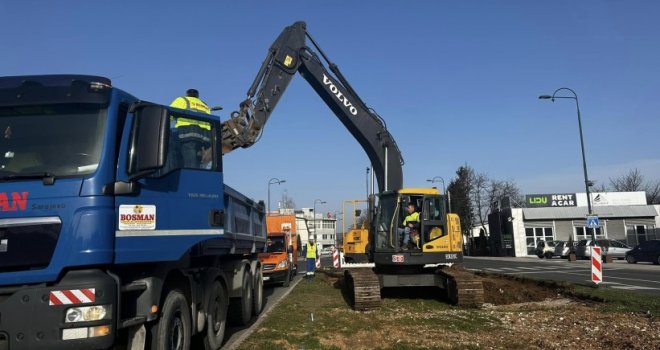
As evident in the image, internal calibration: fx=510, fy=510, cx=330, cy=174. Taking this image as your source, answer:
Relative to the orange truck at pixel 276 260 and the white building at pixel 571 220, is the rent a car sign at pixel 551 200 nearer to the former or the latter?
the white building at pixel 571 220

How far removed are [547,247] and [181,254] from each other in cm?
4333

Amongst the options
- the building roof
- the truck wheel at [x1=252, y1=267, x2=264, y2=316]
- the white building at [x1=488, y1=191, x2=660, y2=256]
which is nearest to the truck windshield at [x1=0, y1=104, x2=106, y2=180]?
the truck wheel at [x1=252, y1=267, x2=264, y2=316]

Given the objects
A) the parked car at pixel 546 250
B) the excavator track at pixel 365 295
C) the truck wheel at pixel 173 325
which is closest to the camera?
the truck wheel at pixel 173 325

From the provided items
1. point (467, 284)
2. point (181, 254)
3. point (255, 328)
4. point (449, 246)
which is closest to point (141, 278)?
point (181, 254)

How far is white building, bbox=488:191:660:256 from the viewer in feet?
160

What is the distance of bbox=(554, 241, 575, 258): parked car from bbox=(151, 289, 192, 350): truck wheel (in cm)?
3875

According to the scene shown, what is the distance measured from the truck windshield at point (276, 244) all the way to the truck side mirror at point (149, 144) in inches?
546

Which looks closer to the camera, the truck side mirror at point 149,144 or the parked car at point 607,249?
the truck side mirror at point 149,144

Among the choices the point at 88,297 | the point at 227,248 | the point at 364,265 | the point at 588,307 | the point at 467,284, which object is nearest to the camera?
the point at 88,297

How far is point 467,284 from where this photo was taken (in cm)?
1166

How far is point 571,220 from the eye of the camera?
5069cm

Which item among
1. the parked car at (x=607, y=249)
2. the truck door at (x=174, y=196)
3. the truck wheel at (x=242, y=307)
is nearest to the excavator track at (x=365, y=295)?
the truck wheel at (x=242, y=307)

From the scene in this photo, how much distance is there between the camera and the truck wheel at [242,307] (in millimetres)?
10008

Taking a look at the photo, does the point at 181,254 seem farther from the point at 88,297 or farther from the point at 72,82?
the point at 72,82
